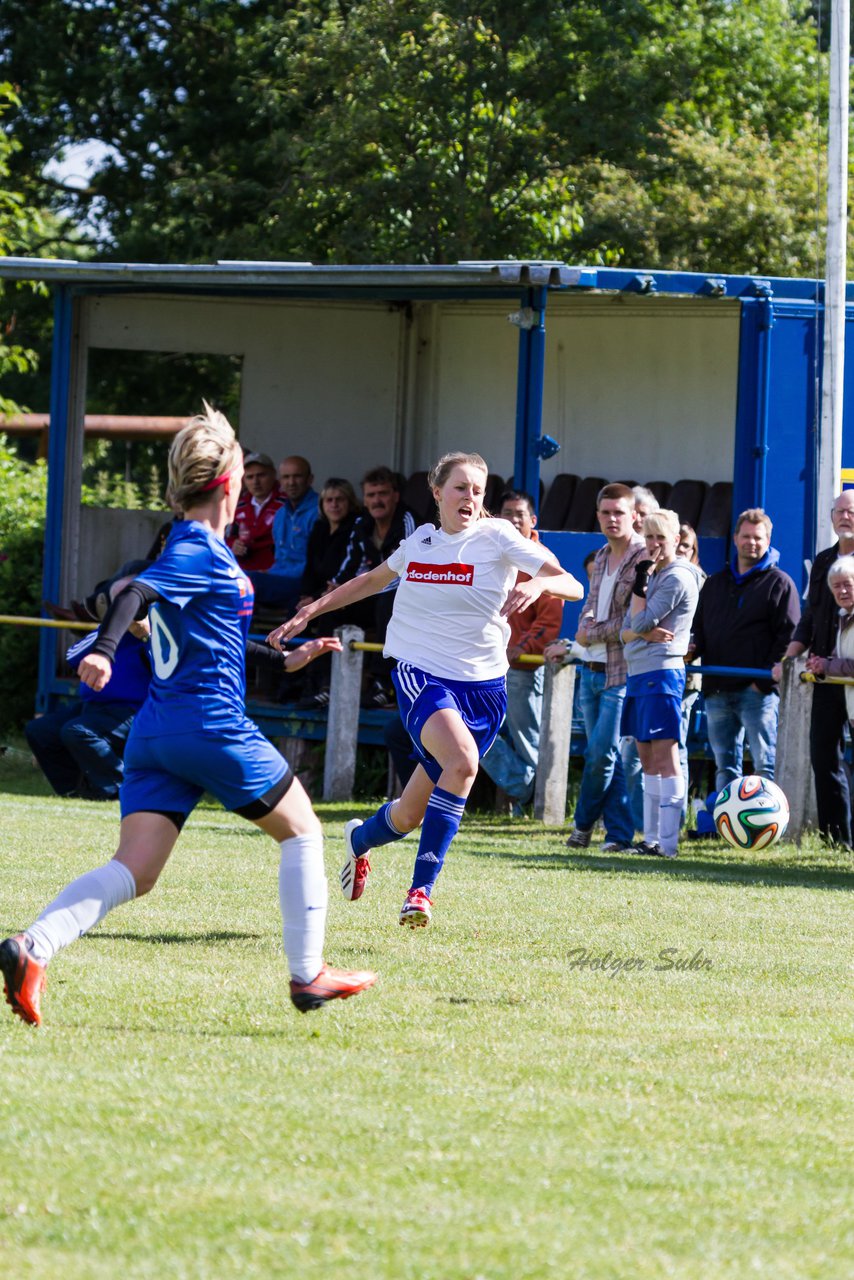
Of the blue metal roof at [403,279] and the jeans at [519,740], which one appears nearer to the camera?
the jeans at [519,740]

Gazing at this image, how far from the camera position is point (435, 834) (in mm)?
7543

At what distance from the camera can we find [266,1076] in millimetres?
5043

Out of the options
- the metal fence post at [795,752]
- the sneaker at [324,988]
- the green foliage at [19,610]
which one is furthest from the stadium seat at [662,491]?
the sneaker at [324,988]

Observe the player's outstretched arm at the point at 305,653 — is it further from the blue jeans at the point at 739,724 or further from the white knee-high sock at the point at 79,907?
the blue jeans at the point at 739,724

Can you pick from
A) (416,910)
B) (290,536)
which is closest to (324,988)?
(416,910)

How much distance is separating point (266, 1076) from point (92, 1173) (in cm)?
101

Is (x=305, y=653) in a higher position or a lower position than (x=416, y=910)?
higher

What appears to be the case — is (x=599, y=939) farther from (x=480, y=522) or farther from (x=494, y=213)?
(x=494, y=213)

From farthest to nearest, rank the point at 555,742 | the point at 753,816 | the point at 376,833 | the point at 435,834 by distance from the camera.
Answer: the point at 555,742 → the point at 753,816 → the point at 376,833 → the point at 435,834

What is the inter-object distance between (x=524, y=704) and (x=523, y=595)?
16.9 feet

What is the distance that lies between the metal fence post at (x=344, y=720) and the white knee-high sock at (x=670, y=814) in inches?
121

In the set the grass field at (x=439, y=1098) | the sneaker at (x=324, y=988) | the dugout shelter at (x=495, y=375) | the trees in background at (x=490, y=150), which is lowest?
the grass field at (x=439, y=1098)

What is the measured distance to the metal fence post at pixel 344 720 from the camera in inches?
530

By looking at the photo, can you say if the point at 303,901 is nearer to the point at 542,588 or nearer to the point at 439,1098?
the point at 439,1098
